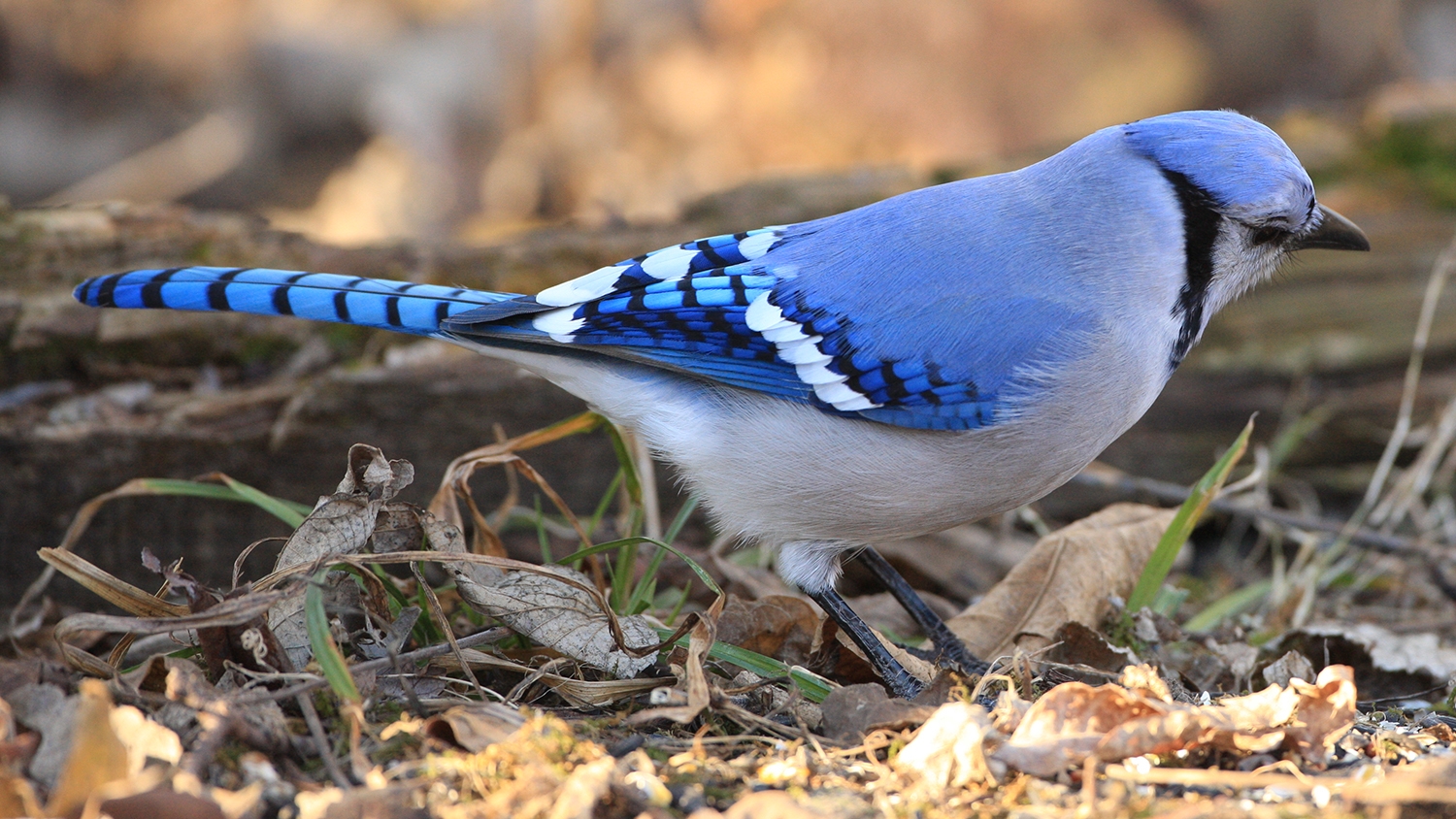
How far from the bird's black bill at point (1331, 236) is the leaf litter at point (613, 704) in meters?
0.60

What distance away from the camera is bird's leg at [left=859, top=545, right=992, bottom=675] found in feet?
10.8

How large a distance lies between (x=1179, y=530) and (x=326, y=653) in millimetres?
2188

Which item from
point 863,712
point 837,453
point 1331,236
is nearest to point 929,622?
point 837,453

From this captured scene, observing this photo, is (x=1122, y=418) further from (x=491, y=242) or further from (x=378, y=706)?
(x=491, y=242)

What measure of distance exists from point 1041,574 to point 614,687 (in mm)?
1386

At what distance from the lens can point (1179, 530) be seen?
3246 millimetres

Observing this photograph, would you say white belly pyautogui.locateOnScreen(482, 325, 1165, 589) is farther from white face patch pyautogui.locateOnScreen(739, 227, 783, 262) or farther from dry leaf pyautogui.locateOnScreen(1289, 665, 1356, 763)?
dry leaf pyautogui.locateOnScreen(1289, 665, 1356, 763)

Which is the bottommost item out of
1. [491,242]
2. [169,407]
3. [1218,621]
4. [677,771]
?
[1218,621]

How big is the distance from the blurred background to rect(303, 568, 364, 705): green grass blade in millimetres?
6005

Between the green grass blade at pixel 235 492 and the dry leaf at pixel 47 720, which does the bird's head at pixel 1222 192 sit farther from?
the dry leaf at pixel 47 720

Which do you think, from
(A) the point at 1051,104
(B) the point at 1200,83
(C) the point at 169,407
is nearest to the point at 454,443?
(C) the point at 169,407

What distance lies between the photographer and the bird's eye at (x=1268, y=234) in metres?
3.10

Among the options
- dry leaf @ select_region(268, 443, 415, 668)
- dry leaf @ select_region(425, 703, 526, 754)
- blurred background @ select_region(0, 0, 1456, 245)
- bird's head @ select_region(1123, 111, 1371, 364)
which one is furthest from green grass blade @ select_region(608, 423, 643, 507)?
blurred background @ select_region(0, 0, 1456, 245)

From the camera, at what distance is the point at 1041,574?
3373mm
